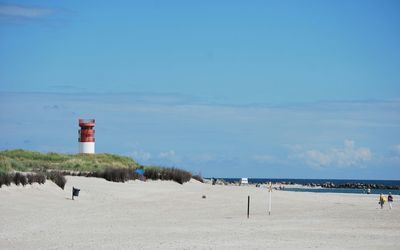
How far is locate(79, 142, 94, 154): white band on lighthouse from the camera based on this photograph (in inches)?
2247

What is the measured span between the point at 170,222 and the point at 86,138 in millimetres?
35841

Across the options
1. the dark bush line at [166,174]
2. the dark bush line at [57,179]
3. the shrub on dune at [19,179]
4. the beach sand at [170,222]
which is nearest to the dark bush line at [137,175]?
the dark bush line at [166,174]

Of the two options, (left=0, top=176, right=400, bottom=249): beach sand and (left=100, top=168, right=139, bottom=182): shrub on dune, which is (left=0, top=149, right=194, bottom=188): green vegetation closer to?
(left=100, top=168, right=139, bottom=182): shrub on dune

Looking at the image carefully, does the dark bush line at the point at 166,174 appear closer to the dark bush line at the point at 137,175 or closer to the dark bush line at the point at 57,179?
the dark bush line at the point at 137,175

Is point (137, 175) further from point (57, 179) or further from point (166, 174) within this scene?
point (57, 179)

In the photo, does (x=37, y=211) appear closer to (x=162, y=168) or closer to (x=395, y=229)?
(x=395, y=229)

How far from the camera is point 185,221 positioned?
22578 mm

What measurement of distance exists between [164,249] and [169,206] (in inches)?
523

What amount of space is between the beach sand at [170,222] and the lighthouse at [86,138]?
2201cm

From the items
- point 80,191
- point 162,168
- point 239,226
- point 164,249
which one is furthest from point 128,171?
point 164,249

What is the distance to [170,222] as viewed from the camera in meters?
22.1

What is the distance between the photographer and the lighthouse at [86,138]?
57.1 metres

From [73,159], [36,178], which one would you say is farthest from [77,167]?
[36,178]

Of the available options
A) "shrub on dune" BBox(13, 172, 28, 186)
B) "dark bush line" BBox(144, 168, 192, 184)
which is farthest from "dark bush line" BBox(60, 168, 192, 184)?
"shrub on dune" BBox(13, 172, 28, 186)
